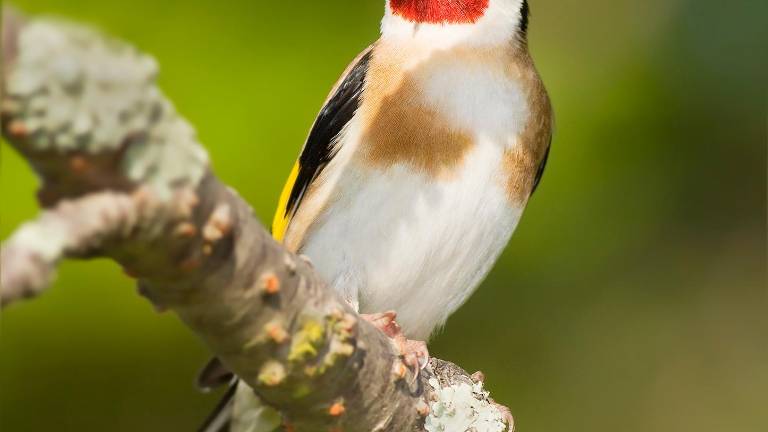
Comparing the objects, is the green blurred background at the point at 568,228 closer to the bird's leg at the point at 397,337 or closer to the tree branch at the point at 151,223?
the bird's leg at the point at 397,337

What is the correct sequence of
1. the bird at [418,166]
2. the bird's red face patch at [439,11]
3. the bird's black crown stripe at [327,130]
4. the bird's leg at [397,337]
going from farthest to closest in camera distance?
the bird's red face patch at [439,11] < the bird's black crown stripe at [327,130] < the bird at [418,166] < the bird's leg at [397,337]

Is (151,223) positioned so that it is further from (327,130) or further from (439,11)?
(439,11)

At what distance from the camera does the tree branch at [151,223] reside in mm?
1040

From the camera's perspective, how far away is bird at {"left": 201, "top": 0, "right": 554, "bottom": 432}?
2.43 metres

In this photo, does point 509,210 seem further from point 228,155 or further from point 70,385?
point 70,385

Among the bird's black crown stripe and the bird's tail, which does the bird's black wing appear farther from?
the bird's tail

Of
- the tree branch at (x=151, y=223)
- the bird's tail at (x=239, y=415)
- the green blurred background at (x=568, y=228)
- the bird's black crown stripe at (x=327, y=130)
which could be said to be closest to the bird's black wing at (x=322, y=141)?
the bird's black crown stripe at (x=327, y=130)

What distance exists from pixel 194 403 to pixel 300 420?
128cm

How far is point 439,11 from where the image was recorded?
8.96 ft

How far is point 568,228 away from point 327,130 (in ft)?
2.45

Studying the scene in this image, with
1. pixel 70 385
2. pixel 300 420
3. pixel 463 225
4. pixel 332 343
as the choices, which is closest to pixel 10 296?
pixel 332 343

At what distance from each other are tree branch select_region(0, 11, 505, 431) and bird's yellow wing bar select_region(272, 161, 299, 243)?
1.03 metres

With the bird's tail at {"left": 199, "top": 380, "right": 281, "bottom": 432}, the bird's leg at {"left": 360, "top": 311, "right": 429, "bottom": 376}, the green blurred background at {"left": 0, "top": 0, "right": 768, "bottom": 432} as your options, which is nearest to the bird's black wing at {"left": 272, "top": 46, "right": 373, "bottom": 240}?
the green blurred background at {"left": 0, "top": 0, "right": 768, "bottom": 432}

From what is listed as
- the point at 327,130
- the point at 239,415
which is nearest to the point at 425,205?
the point at 327,130
